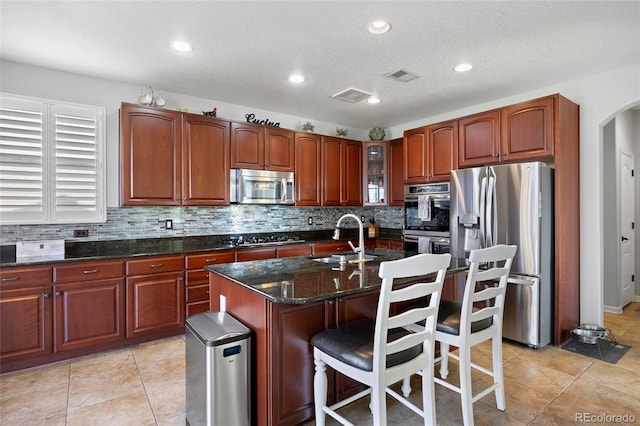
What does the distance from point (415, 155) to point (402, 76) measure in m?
1.31

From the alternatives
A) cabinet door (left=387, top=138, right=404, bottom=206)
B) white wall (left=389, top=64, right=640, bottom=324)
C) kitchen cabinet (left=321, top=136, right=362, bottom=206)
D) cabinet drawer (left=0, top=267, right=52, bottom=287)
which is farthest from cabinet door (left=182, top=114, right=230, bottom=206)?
white wall (left=389, top=64, right=640, bottom=324)

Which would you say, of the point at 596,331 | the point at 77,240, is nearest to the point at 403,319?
the point at 596,331

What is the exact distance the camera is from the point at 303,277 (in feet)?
6.84

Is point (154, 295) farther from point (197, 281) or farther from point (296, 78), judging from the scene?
point (296, 78)

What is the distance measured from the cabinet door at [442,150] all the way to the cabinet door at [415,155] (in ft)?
0.28

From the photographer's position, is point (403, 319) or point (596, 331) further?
point (596, 331)

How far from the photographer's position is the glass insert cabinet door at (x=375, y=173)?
17.1 feet

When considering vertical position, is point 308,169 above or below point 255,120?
below

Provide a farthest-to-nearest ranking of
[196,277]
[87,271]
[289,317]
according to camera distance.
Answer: [196,277], [87,271], [289,317]

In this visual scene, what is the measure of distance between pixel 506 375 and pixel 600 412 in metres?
0.60

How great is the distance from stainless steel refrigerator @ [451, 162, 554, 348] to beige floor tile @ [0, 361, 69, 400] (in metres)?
3.87

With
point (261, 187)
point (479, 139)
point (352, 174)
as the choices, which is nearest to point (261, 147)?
point (261, 187)

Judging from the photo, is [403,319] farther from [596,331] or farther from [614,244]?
[614,244]

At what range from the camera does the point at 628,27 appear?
2.52 m
